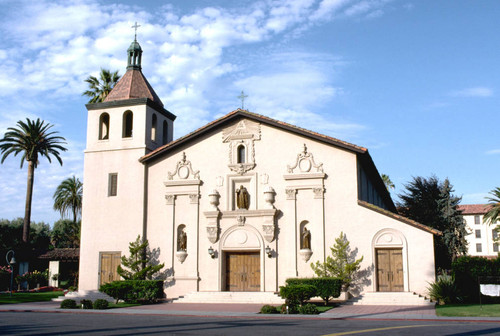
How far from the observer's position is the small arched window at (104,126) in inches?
1294

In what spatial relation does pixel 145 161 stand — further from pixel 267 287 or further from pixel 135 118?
pixel 267 287

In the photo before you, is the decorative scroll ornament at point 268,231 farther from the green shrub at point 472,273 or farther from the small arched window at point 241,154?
the green shrub at point 472,273

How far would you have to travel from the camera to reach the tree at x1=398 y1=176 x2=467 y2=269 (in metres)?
40.4

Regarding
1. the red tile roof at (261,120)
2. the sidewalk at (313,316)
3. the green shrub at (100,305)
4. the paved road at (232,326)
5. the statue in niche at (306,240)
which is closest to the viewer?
the paved road at (232,326)

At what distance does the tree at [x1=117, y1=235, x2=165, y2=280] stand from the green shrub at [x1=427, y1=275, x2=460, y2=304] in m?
14.8

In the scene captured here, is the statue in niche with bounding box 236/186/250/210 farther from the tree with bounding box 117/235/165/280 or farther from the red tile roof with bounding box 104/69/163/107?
the red tile roof with bounding box 104/69/163/107

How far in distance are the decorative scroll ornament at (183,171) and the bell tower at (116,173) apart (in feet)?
6.22

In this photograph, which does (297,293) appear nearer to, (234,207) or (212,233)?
(212,233)

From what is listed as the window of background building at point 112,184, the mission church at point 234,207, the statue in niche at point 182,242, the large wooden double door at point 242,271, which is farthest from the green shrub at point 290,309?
the window of background building at point 112,184

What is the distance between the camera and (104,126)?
112 ft

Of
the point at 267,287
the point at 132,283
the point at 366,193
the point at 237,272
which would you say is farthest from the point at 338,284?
the point at 132,283

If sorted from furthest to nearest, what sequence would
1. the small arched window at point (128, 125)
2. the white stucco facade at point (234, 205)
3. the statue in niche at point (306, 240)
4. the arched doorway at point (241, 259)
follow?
the small arched window at point (128, 125)
the arched doorway at point (241, 259)
the statue in niche at point (306, 240)
the white stucco facade at point (234, 205)

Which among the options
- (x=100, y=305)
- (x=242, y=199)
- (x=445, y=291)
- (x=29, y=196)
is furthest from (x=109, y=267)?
(x=29, y=196)

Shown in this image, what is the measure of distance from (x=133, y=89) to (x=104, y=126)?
11.6ft
